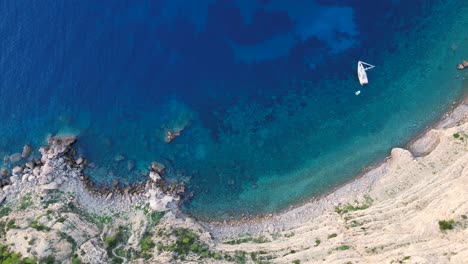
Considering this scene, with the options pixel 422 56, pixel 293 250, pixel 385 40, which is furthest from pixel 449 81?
pixel 293 250

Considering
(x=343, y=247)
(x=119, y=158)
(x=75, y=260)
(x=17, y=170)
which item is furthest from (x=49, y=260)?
(x=343, y=247)

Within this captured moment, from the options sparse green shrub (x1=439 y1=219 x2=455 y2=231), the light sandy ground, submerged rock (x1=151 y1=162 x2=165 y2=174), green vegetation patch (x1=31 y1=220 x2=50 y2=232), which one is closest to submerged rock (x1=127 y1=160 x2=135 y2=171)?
submerged rock (x1=151 y1=162 x2=165 y2=174)

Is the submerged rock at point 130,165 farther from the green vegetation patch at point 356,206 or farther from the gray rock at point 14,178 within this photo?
the green vegetation patch at point 356,206

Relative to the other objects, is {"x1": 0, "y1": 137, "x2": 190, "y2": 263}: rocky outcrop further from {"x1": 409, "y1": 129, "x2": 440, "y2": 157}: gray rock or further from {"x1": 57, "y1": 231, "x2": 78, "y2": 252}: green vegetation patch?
{"x1": 409, "y1": 129, "x2": 440, "y2": 157}: gray rock

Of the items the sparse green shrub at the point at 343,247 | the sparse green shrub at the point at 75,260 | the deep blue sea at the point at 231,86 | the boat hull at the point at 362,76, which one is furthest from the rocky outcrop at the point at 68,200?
the boat hull at the point at 362,76

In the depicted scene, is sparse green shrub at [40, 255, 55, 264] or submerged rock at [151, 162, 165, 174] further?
submerged rock at [151, 162, 165, 174]

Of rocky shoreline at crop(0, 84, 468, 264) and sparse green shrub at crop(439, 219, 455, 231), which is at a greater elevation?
rocky shoreline at crop(0, 84, 468, 264)

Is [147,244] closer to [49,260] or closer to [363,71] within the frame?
[49,260]
